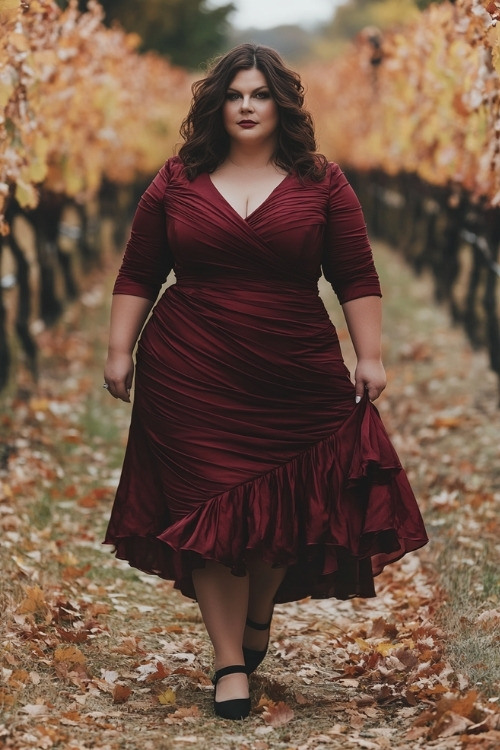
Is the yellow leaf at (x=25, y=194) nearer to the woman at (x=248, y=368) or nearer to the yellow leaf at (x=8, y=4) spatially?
the yellow leaf at (x=8, y=4)

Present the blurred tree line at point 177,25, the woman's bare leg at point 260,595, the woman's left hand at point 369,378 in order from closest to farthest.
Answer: the woman's left hand at point 369,378 < the woman's bare leg at point 260,595 < the blurred tree line at point 177,25

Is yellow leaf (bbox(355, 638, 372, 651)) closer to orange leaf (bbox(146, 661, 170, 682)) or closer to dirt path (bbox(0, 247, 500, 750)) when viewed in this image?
dirt path (bbox(0, 247, 500, 750))

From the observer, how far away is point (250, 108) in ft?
12.1

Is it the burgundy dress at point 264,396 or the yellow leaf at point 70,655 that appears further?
the yellow leaf at point 70,655

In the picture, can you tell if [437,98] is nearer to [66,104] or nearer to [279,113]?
[66,104]

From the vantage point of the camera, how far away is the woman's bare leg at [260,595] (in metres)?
3.93

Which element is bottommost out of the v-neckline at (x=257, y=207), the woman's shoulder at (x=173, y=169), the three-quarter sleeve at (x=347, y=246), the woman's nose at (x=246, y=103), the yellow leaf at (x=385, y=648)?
the yellow leaf at (x=385, y=648)

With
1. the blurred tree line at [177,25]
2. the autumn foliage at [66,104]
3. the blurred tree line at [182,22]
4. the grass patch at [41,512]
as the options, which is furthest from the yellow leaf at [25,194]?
the blurred tree line at [177,25]

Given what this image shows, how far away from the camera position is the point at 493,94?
6.12 meters

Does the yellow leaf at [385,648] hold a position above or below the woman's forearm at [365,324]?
below

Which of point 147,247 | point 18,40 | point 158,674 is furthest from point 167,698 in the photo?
point 18,40

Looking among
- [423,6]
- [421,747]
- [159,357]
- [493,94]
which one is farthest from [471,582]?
[423,6]

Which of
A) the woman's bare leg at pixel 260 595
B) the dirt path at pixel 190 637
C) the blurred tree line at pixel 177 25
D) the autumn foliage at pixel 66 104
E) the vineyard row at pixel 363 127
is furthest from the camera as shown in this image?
the blurred tree line at pixel 177 25

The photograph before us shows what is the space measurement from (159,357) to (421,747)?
4.73 ft
